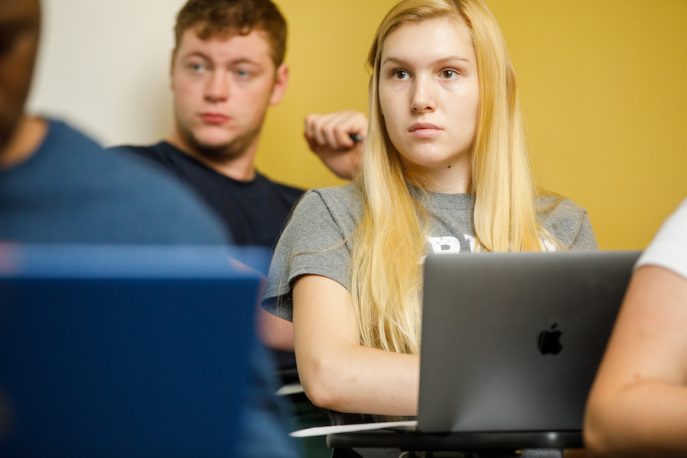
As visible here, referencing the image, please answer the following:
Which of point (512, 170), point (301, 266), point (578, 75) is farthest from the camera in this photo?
point (578, 75)

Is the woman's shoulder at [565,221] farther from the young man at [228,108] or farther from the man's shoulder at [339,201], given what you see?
the young man at [228,108]

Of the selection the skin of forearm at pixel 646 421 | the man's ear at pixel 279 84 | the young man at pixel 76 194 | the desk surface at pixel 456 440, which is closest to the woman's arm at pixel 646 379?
the skin of forearm at pixel 646 421

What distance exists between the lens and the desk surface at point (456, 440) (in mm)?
1116

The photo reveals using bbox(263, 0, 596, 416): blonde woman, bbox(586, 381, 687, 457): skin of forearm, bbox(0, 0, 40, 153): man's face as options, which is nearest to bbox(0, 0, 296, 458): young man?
bbox(0, 0, 40, 153): man's face

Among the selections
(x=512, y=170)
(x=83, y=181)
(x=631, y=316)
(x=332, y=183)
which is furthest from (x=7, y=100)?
(x=332, y=183)

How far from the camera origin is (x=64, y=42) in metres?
2.48

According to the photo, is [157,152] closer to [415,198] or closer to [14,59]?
[415,198]

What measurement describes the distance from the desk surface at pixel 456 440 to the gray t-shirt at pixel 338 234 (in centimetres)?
50

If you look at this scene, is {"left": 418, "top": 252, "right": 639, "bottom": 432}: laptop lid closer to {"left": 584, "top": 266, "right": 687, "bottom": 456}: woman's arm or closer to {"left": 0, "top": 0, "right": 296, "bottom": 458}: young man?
{"left": 584, "top": 266, "right": 687, "bottom": 456}: woman's arm

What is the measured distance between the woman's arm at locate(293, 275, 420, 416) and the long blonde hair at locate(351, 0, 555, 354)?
0.09 meters

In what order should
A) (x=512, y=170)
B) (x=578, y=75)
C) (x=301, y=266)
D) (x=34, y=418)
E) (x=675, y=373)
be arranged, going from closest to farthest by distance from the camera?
1. (x=34, y=418)
2. (x=675, y=373)
3. (x=301, y=266)
4. (x=512, y=170)
5. (x=578, y=75)

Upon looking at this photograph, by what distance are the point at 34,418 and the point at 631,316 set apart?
63 cm

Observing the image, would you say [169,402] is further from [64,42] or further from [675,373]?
[64,42]

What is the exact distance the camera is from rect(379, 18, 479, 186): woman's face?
1.70m
